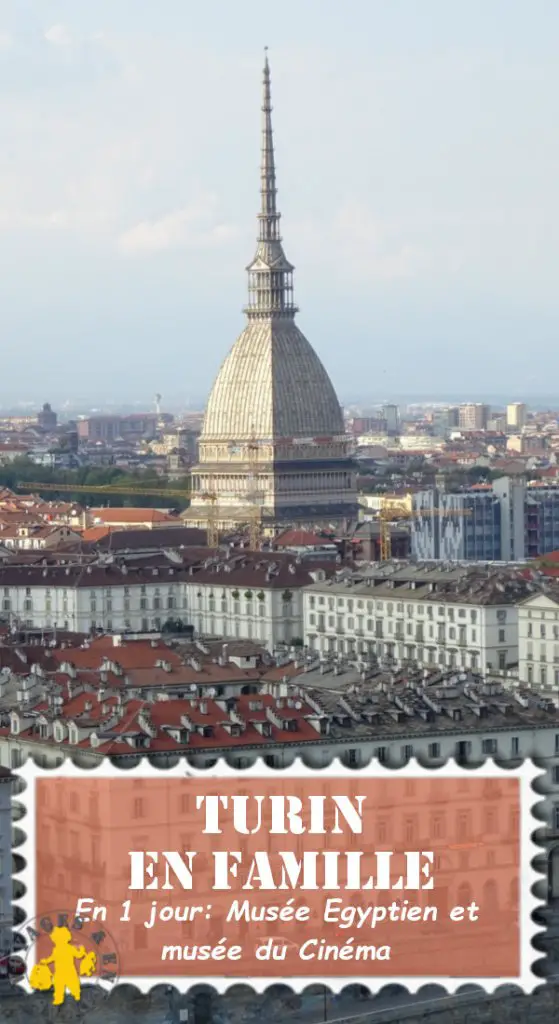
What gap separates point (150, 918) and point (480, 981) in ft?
14.0

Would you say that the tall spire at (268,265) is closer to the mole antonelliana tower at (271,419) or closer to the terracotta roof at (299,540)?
the mole antonelliana tower at (271,419)

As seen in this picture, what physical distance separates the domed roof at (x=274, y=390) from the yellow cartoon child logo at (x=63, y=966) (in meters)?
87.8

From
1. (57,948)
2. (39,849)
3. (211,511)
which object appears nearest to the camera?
(57,948)

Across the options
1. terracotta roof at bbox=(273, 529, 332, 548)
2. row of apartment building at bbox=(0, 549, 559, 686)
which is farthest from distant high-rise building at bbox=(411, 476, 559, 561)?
row of apartment building at bbox=(0, 549, 559, 686)

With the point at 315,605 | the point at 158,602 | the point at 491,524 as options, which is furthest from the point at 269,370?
the point at 315,605

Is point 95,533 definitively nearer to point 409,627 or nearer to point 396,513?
point 396,513

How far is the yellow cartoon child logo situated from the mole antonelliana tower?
271ft

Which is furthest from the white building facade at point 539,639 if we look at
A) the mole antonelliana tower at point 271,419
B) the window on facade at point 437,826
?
the mole antonelliana tower at point 271,419

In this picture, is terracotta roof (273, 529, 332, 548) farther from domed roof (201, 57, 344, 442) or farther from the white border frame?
the white border frame

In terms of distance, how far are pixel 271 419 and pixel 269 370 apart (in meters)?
1.88

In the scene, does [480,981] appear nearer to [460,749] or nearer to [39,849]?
[39,849]

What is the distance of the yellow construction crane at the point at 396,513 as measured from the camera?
315 ft

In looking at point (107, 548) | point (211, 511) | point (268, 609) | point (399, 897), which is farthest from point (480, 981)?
point (211, 511)

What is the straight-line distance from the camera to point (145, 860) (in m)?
38.4
